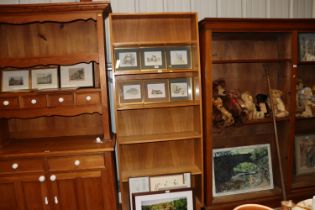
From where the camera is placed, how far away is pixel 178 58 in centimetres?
218

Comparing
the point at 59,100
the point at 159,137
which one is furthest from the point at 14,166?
the point at 159,137

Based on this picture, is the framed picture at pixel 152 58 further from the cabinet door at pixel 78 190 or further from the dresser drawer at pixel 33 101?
the cabinet door at pixel 78 190

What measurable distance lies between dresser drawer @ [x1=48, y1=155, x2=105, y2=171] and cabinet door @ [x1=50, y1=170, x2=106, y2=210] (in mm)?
48

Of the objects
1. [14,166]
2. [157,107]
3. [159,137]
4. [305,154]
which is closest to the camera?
[14,166]

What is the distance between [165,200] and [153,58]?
1.28 metres

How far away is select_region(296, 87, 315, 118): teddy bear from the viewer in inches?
93.4

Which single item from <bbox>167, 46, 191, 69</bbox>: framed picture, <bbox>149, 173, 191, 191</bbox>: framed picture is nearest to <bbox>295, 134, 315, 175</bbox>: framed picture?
<bbox>149, 173, 191, 191</bbox>: framed picture

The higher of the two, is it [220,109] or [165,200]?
[220,109]

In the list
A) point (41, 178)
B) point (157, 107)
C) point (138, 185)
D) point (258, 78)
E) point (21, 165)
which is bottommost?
point (138, 185)

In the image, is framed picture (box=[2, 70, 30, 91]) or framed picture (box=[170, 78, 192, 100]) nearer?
framed picture (box=[2, 70, 30, 91])

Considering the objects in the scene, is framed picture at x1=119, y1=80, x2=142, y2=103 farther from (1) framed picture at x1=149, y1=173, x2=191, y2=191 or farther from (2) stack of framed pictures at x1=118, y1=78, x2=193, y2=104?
(1) framed picture at x1=149, y1=173, x2=191, y2=191

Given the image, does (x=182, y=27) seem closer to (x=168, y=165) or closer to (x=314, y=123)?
(x=168, y=165)

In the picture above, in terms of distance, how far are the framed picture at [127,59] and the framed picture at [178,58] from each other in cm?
29

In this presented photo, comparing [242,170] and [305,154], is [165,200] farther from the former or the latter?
[305,154]
